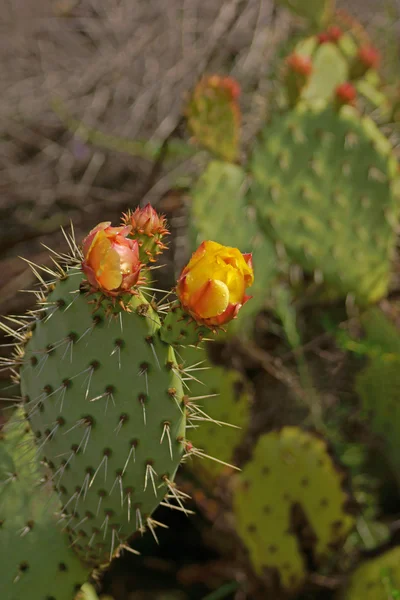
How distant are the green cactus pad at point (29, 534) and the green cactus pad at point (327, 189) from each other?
3.76 ft

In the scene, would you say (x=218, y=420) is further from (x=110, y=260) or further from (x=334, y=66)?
(x=334, y=66)

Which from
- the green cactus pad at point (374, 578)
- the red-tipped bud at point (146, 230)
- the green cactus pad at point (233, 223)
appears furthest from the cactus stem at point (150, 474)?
the green cactus pad at point (233, 223)

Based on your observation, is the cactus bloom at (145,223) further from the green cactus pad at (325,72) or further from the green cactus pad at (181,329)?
the green cactus pad at (325,72)

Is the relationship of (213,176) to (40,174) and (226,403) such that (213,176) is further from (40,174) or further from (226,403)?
(40,174)

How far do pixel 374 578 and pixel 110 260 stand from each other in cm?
113

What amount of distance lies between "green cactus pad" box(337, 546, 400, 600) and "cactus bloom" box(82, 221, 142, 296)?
0.99m

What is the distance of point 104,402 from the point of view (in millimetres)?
Answer: 902

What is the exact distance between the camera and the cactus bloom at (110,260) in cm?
78

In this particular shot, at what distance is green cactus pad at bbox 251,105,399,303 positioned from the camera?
201cm

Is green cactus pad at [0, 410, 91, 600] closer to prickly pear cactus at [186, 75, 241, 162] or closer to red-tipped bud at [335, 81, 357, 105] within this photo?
prickly pear cactus at [186, 75, 241, 162]

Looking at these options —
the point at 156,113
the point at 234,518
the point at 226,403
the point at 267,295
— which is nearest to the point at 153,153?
the point at 156,113

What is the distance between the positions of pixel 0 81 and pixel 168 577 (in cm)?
213

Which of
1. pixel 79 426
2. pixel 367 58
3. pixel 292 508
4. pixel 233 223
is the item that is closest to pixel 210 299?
pixel 79 426

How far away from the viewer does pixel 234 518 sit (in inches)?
69.8
